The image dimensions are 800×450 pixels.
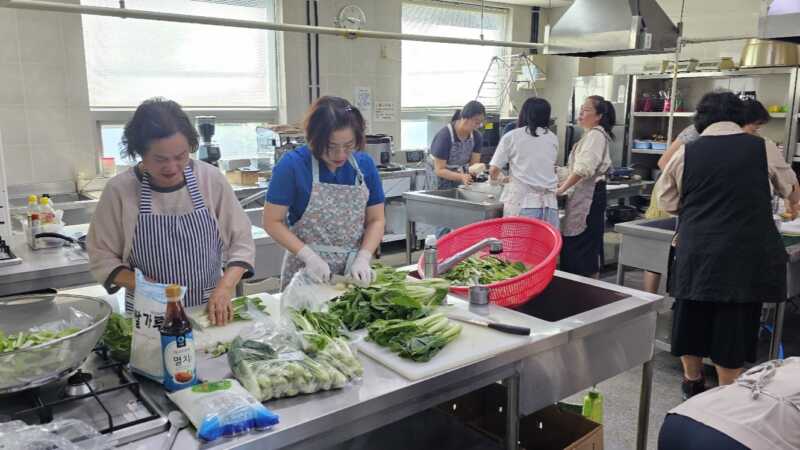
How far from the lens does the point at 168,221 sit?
1.89m

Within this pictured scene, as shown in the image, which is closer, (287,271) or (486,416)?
(486,416)

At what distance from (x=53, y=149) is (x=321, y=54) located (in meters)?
2.52

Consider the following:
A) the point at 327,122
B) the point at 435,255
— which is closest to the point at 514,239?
the point at 435,255

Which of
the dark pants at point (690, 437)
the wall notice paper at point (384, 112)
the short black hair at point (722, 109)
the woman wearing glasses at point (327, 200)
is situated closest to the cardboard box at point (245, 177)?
the wall notice paper at point (384, 112)

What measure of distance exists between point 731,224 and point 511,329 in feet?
5.09

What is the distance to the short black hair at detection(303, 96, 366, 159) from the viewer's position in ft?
7.03

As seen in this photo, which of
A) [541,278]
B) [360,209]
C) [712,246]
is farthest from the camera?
[712,246]

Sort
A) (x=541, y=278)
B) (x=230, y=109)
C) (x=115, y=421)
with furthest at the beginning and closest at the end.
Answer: (x=230, y=109)
(x=541, y=278)
(x=115, y=421)

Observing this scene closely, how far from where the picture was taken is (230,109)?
5.66m

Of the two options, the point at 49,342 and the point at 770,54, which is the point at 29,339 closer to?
the point at 49,342

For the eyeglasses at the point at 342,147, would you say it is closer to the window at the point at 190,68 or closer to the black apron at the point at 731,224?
the black apron at the point at 731,224

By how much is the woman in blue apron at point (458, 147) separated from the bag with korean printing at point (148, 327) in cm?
345

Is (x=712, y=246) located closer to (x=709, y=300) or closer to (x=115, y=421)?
(x=709, y=300)

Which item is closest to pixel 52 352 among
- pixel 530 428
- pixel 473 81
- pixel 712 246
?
pixel 530 428
